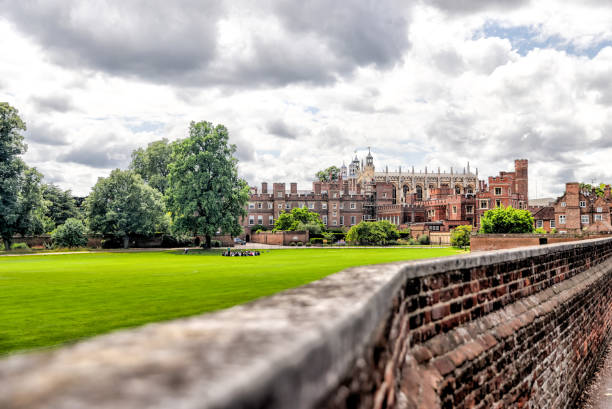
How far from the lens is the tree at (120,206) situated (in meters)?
58.1

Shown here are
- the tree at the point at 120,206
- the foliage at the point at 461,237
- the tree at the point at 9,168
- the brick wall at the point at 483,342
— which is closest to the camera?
the brick wall at the point at 483,342

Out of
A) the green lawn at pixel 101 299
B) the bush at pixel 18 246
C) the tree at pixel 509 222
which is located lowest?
the green lawn at pixel 101 299

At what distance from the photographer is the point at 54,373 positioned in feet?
4.66

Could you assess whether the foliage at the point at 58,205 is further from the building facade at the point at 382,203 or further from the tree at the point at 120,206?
the building facade at the point at 382,203

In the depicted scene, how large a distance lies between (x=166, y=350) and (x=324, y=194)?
106 meters

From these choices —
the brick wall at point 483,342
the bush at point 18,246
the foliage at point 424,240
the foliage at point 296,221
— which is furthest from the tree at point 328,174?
the brick wall at point 483,342

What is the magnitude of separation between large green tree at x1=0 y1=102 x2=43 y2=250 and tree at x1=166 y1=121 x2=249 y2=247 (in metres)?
13.9

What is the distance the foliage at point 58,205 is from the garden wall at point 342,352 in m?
77.2

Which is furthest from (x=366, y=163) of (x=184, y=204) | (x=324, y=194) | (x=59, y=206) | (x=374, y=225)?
(x=184, y=204)

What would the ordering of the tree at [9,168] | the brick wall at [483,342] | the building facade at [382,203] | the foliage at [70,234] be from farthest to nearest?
the building facade at [382,203], the foliage at [70,234], the tree at [9,168], the brick wall at [483,342]

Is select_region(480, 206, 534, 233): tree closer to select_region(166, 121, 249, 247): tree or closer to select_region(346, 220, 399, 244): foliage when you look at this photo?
select_region(346, 220, 399, 244): foliage

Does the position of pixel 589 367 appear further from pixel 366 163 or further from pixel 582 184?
pixel 366 163

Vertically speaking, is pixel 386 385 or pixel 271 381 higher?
pixel 271 381

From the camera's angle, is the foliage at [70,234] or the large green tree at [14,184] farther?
the foliage at [70,234]
